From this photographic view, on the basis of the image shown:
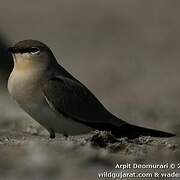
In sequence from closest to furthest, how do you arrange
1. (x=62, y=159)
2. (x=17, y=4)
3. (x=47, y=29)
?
(x=62, y=159) → (x=47, y=29) → (x=17, y=4)

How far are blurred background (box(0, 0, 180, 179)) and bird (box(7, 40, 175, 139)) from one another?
10.3 feet

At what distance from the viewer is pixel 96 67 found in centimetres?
2514

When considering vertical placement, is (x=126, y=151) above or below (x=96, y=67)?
above

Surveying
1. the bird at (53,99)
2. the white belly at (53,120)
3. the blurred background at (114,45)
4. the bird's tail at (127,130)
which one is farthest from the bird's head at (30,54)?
the blurred background at (114,45)

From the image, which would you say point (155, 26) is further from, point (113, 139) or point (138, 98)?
point (113, 139)

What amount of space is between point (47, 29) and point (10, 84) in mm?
20329

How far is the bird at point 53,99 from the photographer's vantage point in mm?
10125

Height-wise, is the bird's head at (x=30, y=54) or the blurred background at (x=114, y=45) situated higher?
the bird's head at (x=30, y=54)

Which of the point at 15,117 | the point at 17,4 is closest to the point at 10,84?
the point at 15,117

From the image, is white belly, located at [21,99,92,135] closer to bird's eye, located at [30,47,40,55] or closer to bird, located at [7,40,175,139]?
bird, located at [7,40,175,139]

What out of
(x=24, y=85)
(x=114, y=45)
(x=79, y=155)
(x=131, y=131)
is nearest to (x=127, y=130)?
(x=131, y=131)

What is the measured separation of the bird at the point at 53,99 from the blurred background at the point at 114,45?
3152 mm

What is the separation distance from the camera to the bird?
1012 cm

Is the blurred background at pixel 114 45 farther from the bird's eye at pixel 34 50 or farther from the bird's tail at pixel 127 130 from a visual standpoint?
the bird's eye at pixel 34 50
